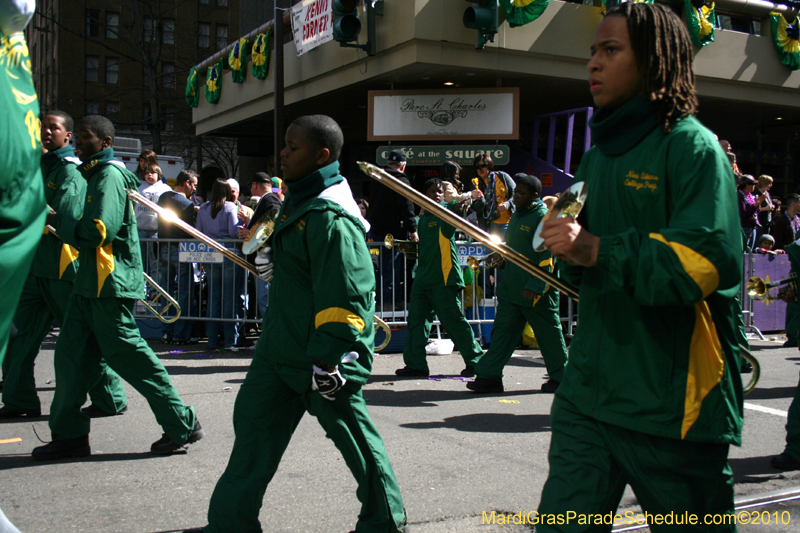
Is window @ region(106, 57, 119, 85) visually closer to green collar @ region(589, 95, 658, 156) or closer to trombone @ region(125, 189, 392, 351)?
trombone @ region(125, 189, 392, 351)

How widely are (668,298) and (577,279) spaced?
496 mm

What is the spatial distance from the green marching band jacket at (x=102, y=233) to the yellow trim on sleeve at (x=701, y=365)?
3.70 metres

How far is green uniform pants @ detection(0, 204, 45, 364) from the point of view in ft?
5.53

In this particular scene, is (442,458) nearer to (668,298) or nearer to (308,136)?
(308,136)

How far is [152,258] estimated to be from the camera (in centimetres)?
1016

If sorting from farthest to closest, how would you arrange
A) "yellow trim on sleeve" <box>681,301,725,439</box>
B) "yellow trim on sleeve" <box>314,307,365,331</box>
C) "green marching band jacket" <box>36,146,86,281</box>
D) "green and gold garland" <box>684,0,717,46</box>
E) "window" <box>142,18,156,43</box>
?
"window" <box>142,18,156,43</box> → "green and gold garland" <box>684,0,717,46</box> → "green marching band jacket" <box>36,146,86,281</box> → "yellow trim on sleeve" <box>314,307,365,331</box> → "yellow trim on sleeve" <box>681,301,725,439</box>

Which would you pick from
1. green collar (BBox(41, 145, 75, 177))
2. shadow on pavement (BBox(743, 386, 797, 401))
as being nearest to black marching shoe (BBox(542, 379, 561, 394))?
shadow on pavement (BBox(743, 386, 797, 401))

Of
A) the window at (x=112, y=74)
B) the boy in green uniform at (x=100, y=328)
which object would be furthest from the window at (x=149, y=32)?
the boy in green uniform at (x=100, y=328)

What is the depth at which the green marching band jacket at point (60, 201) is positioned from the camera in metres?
5.14

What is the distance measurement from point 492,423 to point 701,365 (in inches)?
151

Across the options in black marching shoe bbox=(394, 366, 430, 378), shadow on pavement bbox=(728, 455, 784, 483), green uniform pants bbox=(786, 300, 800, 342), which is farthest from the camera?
black marching shoe bbox=(394, 366, 430, 378)

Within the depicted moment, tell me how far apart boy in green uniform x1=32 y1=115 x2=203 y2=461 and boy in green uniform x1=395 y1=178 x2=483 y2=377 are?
3196mm

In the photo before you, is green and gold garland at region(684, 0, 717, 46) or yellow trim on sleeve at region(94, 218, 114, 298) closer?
yellow trim on sleeve at region(94, 218, 114, 298)

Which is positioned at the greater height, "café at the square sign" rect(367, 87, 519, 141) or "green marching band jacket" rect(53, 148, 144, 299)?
"café at the square sign" rect(367, 87, 519, 141)
